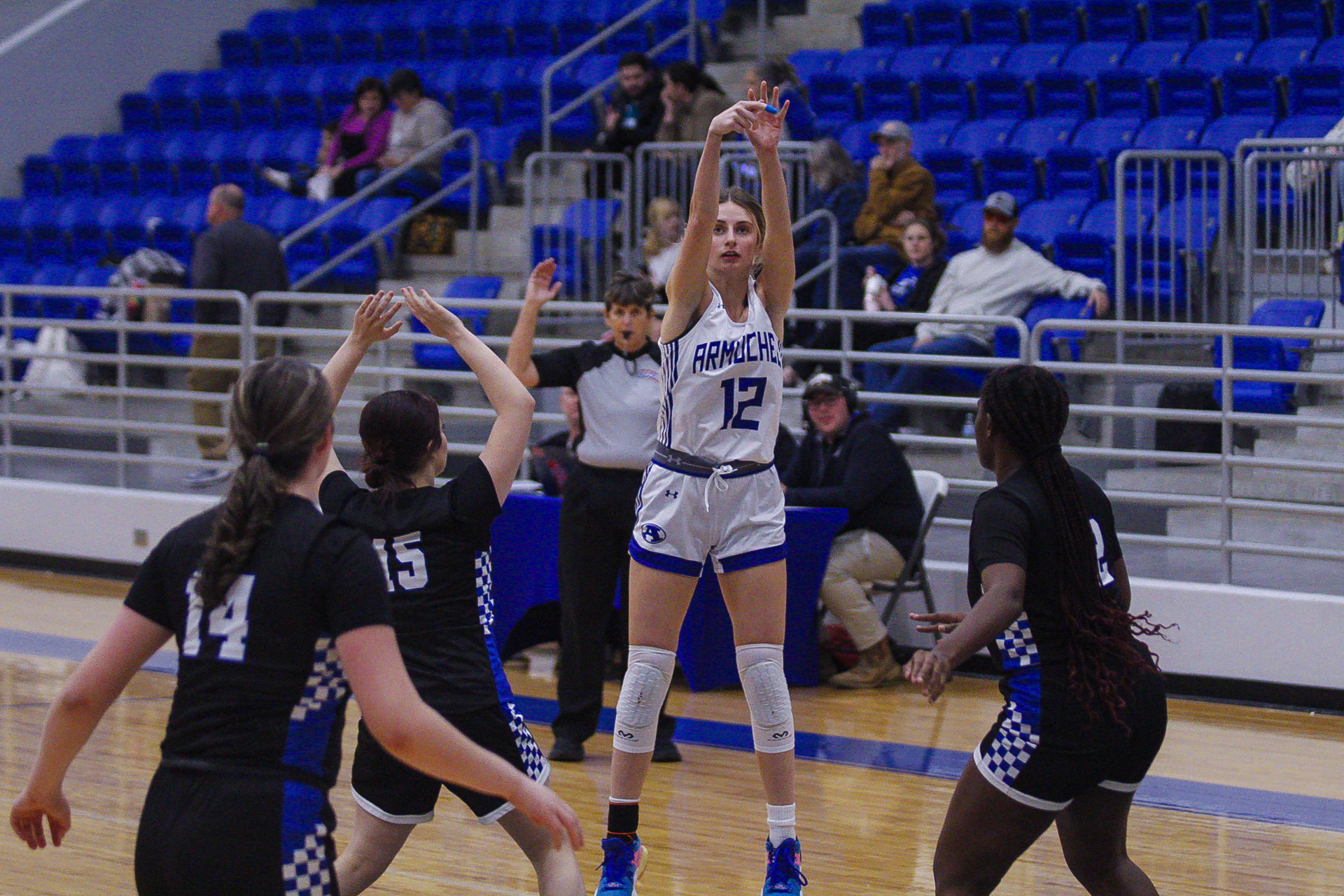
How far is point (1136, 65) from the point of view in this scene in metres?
10.5

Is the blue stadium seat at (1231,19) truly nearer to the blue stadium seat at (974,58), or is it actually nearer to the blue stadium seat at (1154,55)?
the blue stadium seat at (1154,55)

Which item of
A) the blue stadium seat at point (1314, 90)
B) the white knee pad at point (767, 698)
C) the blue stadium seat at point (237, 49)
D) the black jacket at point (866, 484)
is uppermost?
the blue stadium seat at point (237, 49)

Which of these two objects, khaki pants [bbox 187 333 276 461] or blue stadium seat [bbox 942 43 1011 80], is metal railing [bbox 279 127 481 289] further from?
blue stadium seat [bbox 942 43 1011 80]

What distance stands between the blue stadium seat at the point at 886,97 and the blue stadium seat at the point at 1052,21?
993 mm

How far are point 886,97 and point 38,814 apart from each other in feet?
31.4

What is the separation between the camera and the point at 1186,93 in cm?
1008

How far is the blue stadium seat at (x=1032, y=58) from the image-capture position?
10844 mm

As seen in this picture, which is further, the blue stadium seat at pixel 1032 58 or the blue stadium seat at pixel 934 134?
the blue stadium seat at pixel 1032 58

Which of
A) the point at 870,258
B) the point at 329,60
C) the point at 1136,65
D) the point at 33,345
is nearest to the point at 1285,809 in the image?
the point at 870,258

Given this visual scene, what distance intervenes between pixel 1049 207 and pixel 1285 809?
211 inches

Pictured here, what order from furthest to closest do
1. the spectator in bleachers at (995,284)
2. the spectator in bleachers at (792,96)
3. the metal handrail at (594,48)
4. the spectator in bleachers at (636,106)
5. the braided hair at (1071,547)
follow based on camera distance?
the metal handrail at (594,48) < the spectator in bleachers at (636,106) < the spectator in bleachers at (792,96) < the spectator in bleachers at (995,284) < the braided hair at (1071,547)

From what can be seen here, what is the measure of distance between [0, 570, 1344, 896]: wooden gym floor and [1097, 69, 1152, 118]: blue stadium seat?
4784 millimetres

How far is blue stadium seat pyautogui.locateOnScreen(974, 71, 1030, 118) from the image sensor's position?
35.6ft

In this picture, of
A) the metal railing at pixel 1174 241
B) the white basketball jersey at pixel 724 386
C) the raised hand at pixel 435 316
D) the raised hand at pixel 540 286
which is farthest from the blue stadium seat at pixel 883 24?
the raised hand at pixel 435 316
